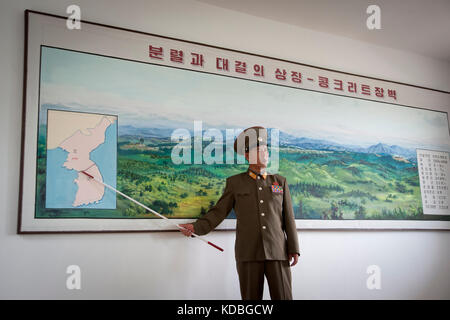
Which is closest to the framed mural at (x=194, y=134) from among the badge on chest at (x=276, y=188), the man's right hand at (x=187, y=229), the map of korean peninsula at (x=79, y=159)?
the map of korean peninsula at (x=79, y=159)

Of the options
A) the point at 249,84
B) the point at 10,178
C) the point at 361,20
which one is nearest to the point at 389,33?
the point at 361,20

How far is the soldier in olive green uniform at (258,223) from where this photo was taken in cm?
236

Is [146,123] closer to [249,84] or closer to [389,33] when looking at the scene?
[249,84]

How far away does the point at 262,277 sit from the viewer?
239 centimetres

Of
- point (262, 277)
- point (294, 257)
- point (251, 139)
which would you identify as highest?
point (251, 139)

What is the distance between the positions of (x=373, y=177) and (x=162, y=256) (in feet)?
6.38

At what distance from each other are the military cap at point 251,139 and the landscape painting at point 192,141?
0.69ft

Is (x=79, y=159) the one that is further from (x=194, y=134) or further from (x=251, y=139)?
(x=251, y=139)

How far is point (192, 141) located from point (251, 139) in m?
0.44

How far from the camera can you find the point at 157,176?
2627 mm

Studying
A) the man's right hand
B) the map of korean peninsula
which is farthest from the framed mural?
the man's right hand

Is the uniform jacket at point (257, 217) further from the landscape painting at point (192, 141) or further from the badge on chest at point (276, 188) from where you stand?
the landscape painting at point (192, 141)

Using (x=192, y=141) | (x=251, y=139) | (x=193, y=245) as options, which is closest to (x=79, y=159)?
(x=192, y=141)

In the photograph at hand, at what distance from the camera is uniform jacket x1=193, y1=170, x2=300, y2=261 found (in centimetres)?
239
